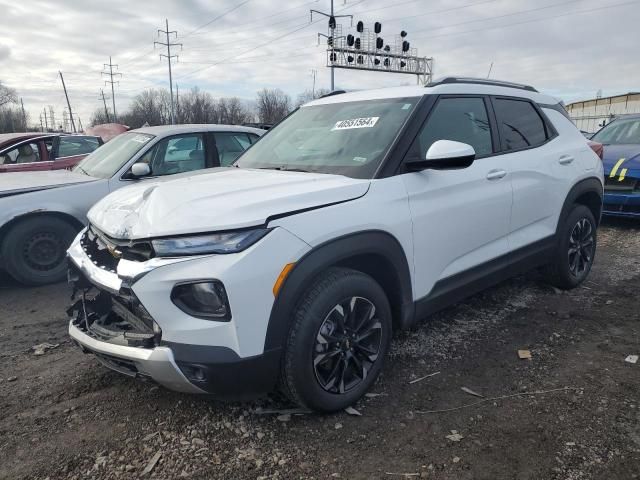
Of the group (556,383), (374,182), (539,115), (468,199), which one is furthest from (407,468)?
(539,115)

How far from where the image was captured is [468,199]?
128 inches

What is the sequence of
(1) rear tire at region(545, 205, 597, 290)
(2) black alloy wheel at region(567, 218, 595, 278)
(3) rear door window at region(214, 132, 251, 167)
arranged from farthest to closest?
(3) rear door window at region(214, 132, 251, 167) → (2) black alloy wheel at region(567, 218, 595, 278) → (1) rear tire at region(545, 205, 597, 290)

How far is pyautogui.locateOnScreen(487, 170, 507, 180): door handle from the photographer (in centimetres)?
346

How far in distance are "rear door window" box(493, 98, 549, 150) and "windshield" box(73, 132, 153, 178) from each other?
3.79 meters

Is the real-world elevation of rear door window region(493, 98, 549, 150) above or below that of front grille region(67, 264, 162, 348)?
above

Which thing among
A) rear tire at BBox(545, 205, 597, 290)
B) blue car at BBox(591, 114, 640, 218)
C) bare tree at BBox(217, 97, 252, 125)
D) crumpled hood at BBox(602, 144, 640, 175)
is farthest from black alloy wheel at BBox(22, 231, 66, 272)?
bare tree at BBox(217, 97, 252, 125)

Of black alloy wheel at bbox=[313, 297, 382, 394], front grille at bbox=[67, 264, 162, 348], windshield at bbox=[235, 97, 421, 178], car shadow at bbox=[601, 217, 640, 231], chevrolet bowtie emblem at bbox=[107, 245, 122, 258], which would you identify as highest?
windshield at bbox=[235, 97, 421, 178]

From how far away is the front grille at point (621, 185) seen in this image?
6938 mm

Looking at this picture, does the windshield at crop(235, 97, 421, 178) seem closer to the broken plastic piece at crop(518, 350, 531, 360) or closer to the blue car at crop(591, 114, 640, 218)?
the broken plastic piece at crop(518, 350, 531, 360)

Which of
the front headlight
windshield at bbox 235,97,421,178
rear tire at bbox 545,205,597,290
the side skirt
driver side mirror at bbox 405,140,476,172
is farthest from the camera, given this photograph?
rear tire at bbox 545,205,597,290

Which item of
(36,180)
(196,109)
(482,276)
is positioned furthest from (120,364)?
(196,109)

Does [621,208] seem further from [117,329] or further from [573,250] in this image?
[117,329]

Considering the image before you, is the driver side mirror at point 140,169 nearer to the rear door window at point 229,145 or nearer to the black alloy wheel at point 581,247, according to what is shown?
the rear door window at point 229,145

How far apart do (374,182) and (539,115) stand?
229cm
